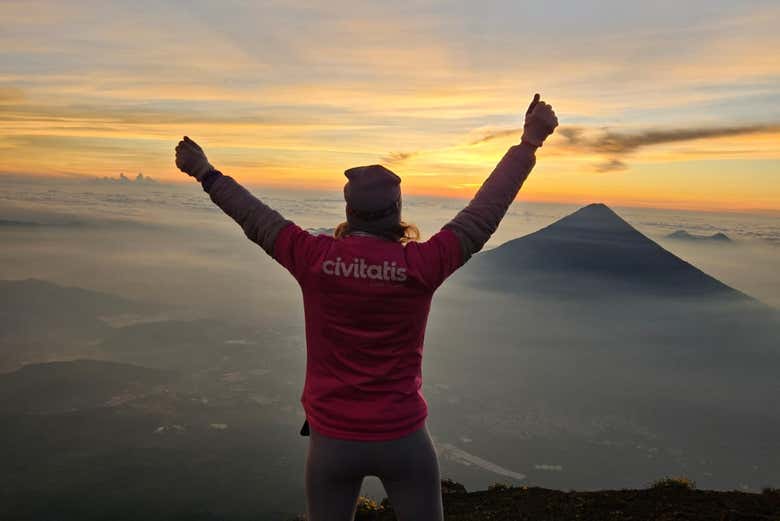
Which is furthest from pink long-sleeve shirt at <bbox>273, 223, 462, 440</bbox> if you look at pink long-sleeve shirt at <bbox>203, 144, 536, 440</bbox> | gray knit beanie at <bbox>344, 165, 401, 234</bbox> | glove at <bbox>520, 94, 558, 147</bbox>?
glove at <bbox>520, 94, 558, 147</bbox>

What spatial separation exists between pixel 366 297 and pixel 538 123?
5.06ft

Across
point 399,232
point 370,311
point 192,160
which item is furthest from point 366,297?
point 192,160

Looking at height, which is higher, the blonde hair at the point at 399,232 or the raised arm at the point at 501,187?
the raised arm at the point at 501,187

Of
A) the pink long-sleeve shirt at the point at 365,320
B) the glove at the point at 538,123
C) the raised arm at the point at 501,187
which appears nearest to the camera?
the pink long-sleeve shirt at the point at 365,320

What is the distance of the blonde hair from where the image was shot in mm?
3490

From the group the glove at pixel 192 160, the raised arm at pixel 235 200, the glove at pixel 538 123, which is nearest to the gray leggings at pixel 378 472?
the raised arm at pixel 235 200

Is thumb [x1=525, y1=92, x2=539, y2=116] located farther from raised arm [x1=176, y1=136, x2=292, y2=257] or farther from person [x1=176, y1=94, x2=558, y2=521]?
raised arm [x1=176, y1=136, x2=292, y2=257]

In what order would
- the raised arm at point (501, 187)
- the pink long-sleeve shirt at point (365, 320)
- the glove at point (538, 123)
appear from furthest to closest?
the glove at point (538, 123), the raised arm at point (501, 187), the pink long-sleeve shirt at point (365, 320)

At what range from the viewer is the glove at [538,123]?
3719 millimetres

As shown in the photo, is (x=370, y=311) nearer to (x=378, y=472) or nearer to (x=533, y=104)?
(x=378, y=472)

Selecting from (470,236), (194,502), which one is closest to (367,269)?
(470,236)

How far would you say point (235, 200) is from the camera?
11.6 feet

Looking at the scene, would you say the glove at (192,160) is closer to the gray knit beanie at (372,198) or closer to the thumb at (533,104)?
the gray knit beanie at (372,198)

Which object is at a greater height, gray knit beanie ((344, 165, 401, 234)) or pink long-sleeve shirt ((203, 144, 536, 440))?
gray knit beanie ((344, 165, 401, 234))
